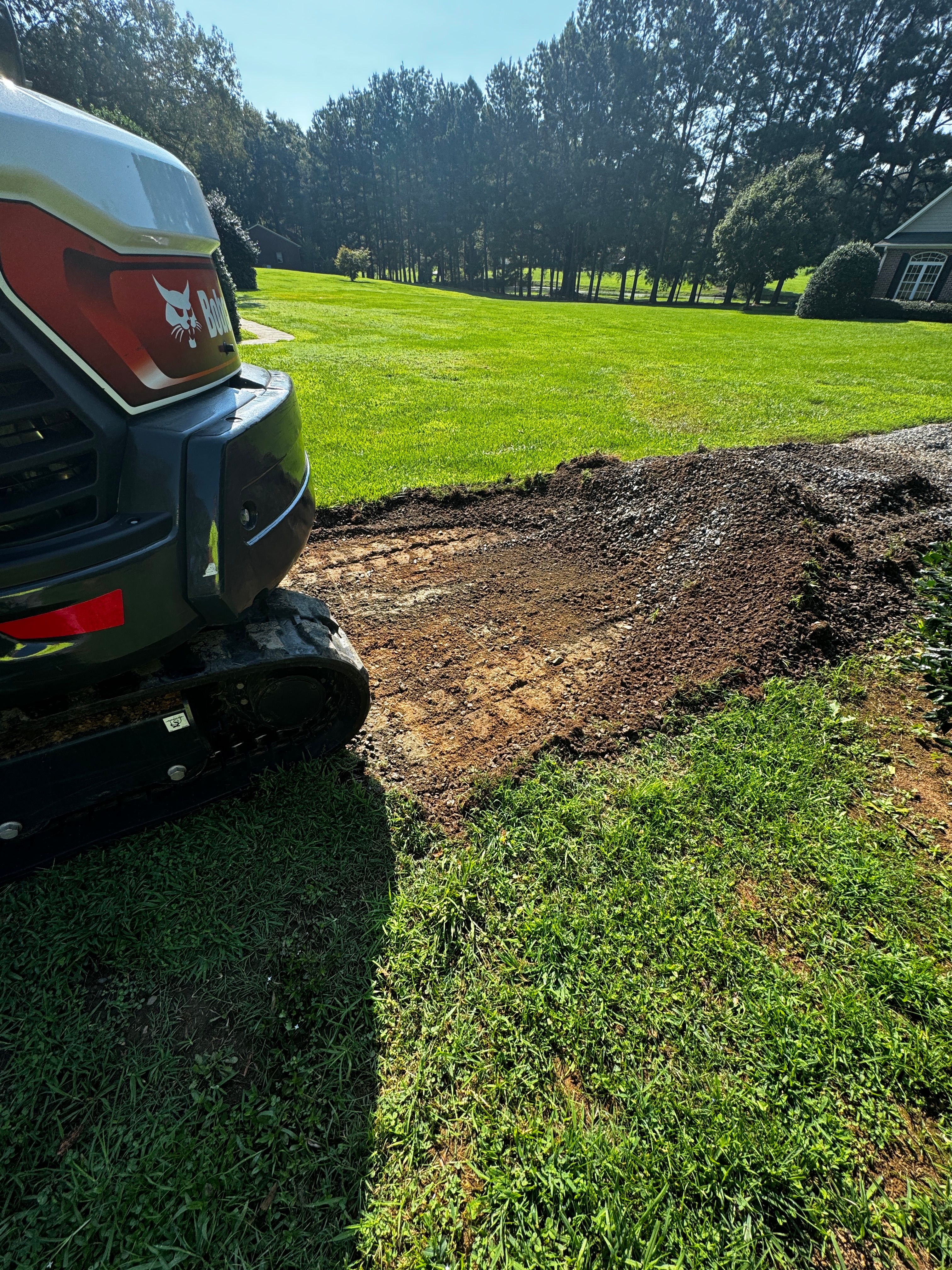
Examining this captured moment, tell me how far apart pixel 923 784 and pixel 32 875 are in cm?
395

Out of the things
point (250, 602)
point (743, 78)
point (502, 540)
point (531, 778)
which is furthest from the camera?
point (743, 78)

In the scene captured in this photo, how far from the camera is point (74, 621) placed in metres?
1.62

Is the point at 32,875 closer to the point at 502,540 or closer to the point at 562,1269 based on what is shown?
the point at 562,1269

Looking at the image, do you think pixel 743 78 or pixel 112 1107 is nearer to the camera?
pixel 112 1107

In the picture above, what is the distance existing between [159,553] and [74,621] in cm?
30

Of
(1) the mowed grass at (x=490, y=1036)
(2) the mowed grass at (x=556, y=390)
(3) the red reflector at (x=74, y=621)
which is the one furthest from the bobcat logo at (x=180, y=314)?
(2) the mowed grass at (x=556, y=390)

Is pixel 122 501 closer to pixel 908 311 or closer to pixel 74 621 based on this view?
pixel 74 621

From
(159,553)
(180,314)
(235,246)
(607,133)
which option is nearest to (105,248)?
(180,314)

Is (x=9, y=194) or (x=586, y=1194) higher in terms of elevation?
(x=9, y=194)

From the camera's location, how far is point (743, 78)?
48.4m

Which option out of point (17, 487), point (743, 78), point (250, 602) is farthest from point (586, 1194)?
point (743, 78)

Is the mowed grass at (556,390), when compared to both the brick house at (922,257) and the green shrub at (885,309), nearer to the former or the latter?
the green shrub at (885,309)

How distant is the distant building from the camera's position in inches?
2301

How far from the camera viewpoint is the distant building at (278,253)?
58438mm
